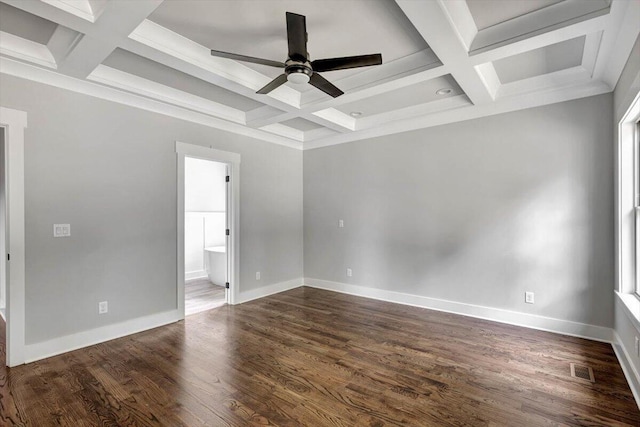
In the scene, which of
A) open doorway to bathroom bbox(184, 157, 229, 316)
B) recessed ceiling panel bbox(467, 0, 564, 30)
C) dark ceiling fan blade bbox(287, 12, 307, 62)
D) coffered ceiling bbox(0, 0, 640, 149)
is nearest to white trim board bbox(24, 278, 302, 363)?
open doorway to bathroom bbox(184, 157, 229, 316)

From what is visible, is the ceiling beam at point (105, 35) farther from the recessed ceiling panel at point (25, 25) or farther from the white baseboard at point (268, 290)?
the white baseboard at point (268, 290)

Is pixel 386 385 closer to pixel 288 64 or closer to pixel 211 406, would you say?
pixel 211 406

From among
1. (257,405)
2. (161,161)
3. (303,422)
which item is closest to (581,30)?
(303,422)

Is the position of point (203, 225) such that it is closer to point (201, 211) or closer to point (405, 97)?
point (201, 211)

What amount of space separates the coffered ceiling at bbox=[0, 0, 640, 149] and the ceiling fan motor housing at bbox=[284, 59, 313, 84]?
1.28 ft

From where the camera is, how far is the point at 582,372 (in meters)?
2.58

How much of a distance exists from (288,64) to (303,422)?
8.01 ft

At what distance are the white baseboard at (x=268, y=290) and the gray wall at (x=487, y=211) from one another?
631mm

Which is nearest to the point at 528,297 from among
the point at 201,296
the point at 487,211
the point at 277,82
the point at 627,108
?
the point at 487,211

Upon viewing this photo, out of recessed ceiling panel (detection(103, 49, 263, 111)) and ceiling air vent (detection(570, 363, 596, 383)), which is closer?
ceiling air vent (detection(570, 363, 596, 383))

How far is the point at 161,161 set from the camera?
3.75m

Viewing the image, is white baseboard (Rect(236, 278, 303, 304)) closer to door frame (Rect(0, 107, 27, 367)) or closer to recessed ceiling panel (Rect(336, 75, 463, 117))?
door frame (Rect(0, 107, 27, 367))

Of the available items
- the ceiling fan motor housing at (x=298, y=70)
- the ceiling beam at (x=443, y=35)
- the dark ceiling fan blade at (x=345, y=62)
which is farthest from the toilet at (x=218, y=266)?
the ceiling beam at (x=443, y=35)

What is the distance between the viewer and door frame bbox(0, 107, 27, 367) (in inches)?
106
